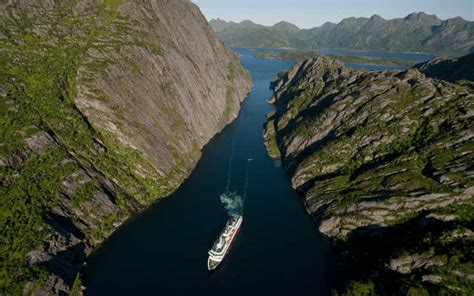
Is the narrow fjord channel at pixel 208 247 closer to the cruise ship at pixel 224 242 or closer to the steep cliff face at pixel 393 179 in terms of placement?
the cruise ship at pixel 224 242

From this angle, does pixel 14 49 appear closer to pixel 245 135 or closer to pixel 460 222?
pixel 245 135

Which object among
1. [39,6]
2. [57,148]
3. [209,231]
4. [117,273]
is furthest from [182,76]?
[117,273]

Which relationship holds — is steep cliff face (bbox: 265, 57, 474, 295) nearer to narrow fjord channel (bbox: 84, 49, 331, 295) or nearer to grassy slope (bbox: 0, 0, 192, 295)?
narrow fjord channel (bbox: 84, 49, 331, 295)

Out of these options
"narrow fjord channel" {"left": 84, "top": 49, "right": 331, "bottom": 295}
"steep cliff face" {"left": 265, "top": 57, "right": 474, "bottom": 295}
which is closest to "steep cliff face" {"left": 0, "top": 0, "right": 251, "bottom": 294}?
"narrow fjord channel" {"left": 84, "top": 49, "right": 331, "bottom": 295}

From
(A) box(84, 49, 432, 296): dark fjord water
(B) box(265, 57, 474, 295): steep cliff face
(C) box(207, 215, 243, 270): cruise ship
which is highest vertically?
(B) box(265, 57, 474, 295): steep cliff face

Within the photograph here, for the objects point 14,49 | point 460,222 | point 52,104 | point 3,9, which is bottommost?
point 460,222

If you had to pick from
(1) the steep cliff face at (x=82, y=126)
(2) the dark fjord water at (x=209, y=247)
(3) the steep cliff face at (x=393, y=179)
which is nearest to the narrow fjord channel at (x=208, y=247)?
(2) the dark fjord water at (x=209, y=247)
